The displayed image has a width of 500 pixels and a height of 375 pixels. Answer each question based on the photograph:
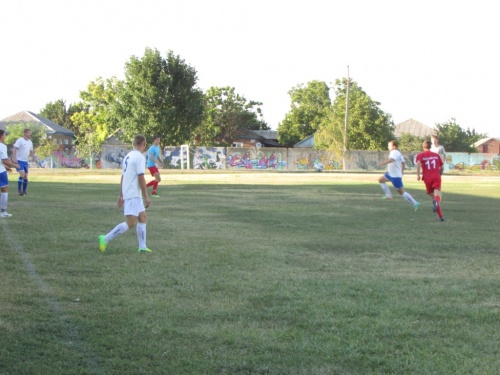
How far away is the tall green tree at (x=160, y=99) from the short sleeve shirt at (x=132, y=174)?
1968 inches

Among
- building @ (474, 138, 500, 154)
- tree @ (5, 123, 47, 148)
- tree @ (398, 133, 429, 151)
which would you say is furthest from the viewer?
building @ (474, 138, 500, 154)

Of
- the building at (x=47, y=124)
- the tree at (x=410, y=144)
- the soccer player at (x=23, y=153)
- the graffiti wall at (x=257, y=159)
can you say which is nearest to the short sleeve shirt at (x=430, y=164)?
the soccer player at (x=23, y=153)

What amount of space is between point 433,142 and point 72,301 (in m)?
15.1

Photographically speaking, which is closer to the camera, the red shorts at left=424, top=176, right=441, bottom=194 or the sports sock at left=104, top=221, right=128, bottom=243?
the sports sock at left=104, top=221, right=128, bottom=243

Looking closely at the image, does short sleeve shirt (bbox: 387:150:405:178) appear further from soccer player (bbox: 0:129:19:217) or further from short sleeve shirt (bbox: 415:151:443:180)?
soccer player (bbox: 0:129:19:217)

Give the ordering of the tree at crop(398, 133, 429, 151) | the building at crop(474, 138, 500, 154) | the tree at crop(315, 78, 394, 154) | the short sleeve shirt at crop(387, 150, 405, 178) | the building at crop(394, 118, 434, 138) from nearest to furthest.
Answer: the short sleeve shirt at crop(387, 150, 405, 178)
the tree at crop(315, 78, 394, 154)
the tree at crop(398, 133, 429, 151)
the building at crop(394, 118, 434, 138)
the building at crop(474, 138, 500, 154)

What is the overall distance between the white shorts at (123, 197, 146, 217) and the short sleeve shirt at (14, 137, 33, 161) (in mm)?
11405

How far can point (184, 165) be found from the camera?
200 ft

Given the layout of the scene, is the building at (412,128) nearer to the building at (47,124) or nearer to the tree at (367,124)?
the tree at (367,124)

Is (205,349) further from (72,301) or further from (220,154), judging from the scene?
(220,154)

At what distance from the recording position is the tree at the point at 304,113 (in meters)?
108

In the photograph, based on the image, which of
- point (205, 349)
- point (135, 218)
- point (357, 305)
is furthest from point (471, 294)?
point (135, 218)

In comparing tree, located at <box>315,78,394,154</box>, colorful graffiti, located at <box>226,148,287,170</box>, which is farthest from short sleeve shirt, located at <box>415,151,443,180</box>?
tree, located at <box>315,78,394,154</box>

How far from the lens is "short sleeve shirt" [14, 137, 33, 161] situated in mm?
19641
